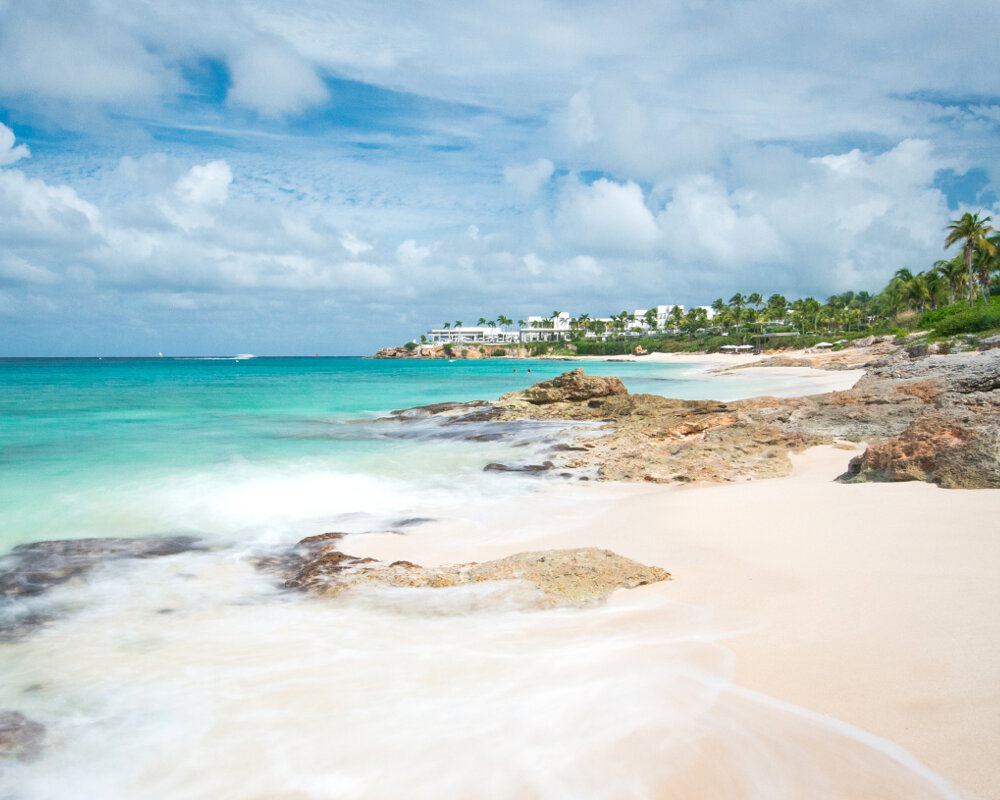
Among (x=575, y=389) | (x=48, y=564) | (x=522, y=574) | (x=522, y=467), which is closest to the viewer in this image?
(x=522, y=574)

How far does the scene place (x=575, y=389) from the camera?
2062 centimetres

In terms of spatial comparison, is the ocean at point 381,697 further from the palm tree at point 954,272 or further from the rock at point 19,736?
the palm tree at point 954,272

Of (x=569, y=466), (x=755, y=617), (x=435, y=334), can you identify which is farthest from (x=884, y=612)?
(x=435, y=334)

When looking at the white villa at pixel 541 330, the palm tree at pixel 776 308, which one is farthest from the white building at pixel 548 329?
the palm tree at pixel 776 308

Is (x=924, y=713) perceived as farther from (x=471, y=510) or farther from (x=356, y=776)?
(x=471, y=510)

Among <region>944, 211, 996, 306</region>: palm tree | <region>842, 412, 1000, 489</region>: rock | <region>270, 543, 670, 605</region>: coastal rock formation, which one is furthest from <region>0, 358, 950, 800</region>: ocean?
<region>944, 211, 996, 306</region>: palm tree

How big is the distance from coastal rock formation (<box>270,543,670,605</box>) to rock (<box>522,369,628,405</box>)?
14.8 m

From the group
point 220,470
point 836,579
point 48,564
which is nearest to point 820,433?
point 836,579

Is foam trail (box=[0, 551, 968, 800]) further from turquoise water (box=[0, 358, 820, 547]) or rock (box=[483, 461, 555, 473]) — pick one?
rock (box=[483, 461, 555, 473])

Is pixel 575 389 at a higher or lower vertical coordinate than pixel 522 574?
higher

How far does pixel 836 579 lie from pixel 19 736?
5.37m

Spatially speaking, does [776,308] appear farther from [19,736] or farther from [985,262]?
[19,736]

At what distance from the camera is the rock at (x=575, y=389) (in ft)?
66.4

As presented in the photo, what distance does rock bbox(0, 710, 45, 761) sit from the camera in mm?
3428
